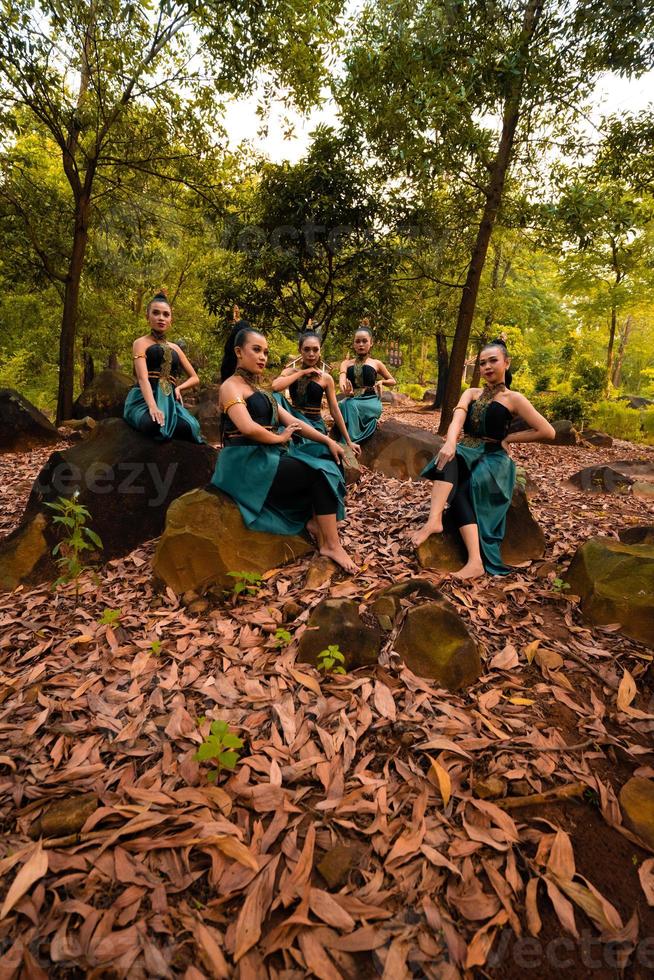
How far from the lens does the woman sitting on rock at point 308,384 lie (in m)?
5.40

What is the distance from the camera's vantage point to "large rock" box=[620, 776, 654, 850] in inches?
72.4

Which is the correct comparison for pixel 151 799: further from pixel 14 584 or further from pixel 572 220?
pixel 572 220

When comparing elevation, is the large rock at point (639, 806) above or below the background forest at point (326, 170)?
below

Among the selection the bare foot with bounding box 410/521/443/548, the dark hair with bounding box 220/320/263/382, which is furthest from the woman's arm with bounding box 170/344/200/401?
the bare foot with bounding box 410/521/443/548

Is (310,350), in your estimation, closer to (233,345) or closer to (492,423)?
(233,345)

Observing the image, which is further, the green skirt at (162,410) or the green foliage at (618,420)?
the green foliage at (618,420)

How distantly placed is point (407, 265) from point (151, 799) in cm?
1071

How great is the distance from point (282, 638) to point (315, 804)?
113cm

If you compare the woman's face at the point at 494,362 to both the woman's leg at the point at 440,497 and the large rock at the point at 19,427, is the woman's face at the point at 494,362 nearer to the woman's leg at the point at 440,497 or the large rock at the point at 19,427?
Answer: the woman's leg at the point at 440,497

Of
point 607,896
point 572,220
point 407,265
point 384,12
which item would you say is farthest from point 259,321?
point 607,896

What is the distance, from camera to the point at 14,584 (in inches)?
158

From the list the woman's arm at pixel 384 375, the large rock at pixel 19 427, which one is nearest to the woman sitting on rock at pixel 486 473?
the woman's arm at pixel 384 375

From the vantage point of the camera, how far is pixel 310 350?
5.54m

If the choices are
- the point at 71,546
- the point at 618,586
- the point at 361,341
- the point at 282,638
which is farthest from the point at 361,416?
the point at 282,638
